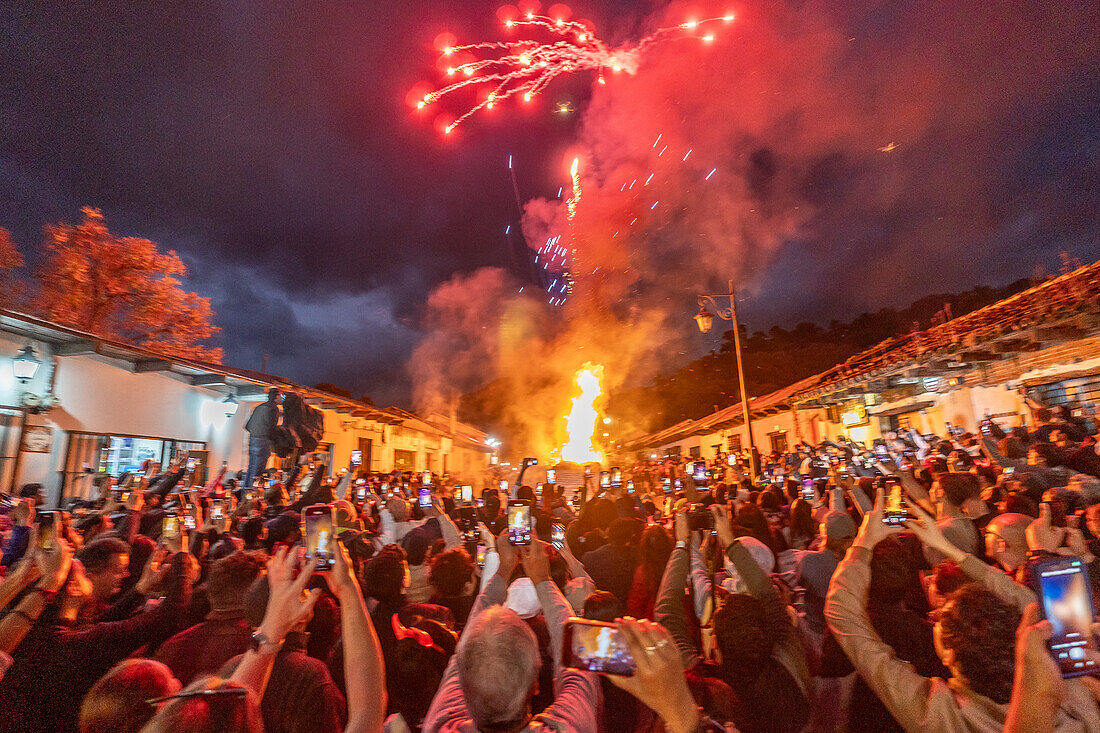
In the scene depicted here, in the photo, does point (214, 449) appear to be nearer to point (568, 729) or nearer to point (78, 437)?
point (78, 437)

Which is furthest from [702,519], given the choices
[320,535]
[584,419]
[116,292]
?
[584,419]

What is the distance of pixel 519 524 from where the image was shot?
3.52 m

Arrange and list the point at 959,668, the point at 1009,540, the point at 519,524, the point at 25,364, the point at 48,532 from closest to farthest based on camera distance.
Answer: the point at 959,668 → the point at 48,532 → the point at 1009,540 → the point at 519,524 → the point at 25,364

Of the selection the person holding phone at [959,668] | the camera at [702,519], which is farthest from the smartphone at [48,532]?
the camera at [702,519]

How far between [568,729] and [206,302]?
20882 mm

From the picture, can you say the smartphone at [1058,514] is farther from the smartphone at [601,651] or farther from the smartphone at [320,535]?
the smartphone at [320,535]

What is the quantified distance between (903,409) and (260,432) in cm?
1525

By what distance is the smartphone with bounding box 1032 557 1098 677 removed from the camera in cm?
162

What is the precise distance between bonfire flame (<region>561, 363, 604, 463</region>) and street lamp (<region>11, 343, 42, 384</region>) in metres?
30.8

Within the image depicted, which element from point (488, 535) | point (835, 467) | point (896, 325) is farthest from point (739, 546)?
point (896, 325)

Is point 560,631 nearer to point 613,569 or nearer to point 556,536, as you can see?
point 613,569

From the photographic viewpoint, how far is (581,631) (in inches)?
63.9

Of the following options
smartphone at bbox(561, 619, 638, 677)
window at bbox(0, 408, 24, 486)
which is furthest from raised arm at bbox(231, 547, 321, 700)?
window at bbox(0, 408, 24, 486)

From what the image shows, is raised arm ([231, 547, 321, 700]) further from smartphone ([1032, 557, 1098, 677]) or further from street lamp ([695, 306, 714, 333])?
street lamp ([695, 306, 714, 333])
